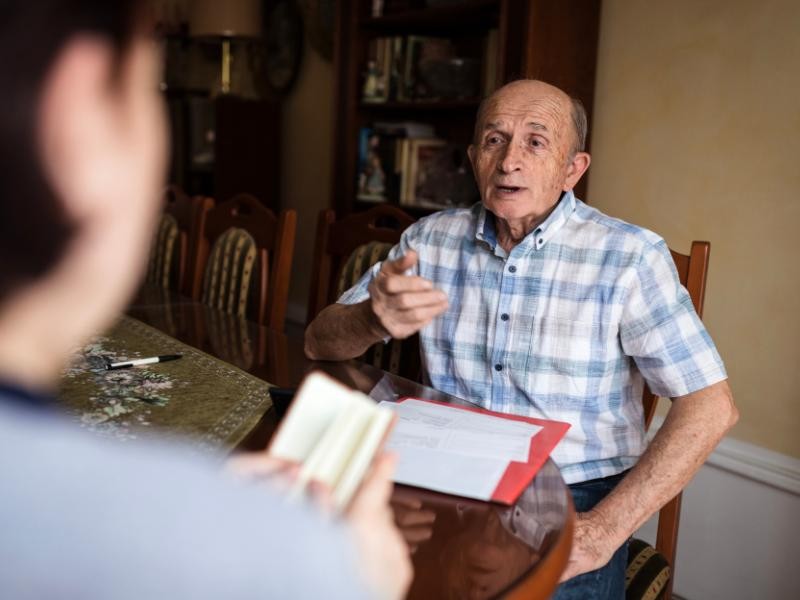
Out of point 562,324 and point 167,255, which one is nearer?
point 562,324

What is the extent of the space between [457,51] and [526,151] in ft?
5.80

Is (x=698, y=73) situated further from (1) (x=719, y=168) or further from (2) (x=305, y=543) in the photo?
(2) (x=305, y=543)

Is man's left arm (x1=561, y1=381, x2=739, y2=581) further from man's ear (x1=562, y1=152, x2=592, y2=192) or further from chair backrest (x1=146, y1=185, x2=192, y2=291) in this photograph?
chair backrest (x1=146, y1=185, x2=192, y2=291)

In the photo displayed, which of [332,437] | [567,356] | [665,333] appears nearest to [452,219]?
[567,356]

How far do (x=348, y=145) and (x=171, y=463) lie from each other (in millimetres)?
3137

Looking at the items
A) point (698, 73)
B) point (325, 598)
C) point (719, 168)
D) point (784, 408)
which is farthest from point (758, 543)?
point (325, 598)

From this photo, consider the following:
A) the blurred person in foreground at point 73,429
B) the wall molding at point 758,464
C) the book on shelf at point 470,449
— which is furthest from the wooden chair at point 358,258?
the blurred person in foreground at point 73,429

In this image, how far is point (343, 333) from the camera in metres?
1.53

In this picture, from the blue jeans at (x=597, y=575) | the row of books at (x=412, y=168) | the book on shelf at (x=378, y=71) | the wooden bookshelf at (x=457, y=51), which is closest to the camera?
the blue jeans at (x=597, y=575)

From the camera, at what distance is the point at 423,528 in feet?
2.91

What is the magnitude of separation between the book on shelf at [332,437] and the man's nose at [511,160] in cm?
109

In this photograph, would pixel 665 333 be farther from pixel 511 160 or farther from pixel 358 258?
pixel 358 258

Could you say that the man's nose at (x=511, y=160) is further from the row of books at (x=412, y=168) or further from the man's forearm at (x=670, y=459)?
the row of books at (x=412, y=168)

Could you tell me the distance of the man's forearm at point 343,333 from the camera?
1.44 m
